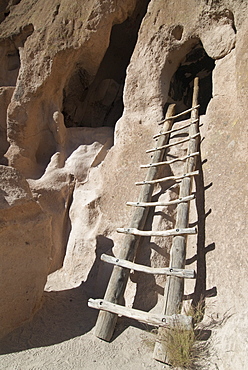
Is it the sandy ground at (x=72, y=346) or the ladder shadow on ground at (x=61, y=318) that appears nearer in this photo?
the sandy ground at (x=72, y=346)

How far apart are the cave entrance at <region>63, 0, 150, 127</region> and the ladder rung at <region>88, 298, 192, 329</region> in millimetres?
4374

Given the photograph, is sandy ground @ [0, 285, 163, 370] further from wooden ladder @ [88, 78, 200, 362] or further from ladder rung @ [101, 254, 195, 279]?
ladder rung @ [101, 254, 195, 279]

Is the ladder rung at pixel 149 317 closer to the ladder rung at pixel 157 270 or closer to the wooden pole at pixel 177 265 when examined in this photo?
the wooden pole at pixel 177 265

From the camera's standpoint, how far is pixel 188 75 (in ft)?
16.5

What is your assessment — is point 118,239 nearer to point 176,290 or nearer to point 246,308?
point 176,290

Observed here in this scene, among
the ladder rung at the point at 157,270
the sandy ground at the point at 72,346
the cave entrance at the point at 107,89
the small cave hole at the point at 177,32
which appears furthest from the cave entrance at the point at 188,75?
the sandy ground at the point at 72,346

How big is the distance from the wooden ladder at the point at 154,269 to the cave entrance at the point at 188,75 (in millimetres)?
1558

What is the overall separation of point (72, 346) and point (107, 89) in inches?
209

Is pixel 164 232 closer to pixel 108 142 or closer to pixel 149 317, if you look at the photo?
pixel 149 317

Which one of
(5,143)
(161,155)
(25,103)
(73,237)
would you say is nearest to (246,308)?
(161,155)

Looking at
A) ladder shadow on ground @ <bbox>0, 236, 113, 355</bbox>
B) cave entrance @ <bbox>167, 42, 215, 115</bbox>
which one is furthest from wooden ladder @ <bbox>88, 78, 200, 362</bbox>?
cave entrance @ <bbox>167, 42, 215, 115</bbox>

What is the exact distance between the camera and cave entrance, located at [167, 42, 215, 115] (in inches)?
179

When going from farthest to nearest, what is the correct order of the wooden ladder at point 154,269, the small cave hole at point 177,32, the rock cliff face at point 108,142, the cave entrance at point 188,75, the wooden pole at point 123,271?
the cave entrance at point 188,75 → the small cave hole at point 177,32 → the rock cliff face at point 108,142 → the wooden pole at point 123,271 → the wooden ladder at point 154,269

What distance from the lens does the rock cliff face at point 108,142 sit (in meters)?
2.41
